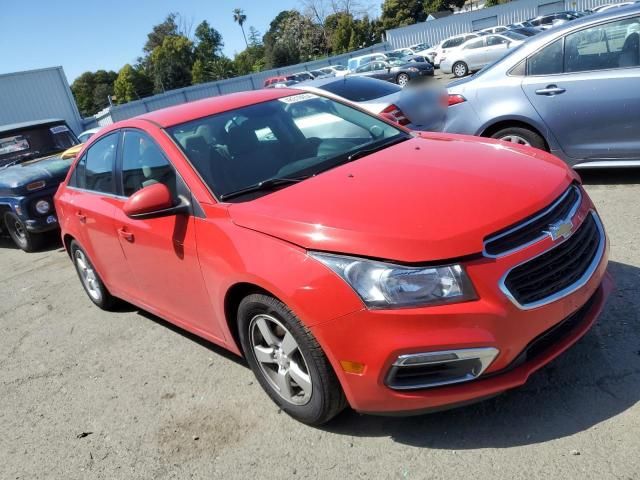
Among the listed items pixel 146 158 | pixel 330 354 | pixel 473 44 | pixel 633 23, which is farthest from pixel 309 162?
pixel 473 44

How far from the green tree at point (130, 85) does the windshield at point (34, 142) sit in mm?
66140

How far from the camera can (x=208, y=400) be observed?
339 centimetres

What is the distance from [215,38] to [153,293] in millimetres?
97184

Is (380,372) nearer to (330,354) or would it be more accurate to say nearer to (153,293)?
(330,354)

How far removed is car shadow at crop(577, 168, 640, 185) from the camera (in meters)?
5.61

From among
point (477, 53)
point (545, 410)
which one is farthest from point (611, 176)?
point (477, 53)

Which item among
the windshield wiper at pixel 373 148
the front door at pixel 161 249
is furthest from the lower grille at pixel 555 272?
the front door at pixel 161 249

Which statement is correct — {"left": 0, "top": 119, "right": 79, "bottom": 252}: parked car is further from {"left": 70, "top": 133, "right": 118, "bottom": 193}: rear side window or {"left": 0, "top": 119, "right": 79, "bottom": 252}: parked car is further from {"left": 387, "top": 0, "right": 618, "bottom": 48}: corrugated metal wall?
{"left": 387, "top": 0, "right": 618, "bottom": 48}: corrugated metal wall

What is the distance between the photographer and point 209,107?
385 cm

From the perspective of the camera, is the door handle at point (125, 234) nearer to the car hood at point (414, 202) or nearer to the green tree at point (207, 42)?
the car hood at point (414, 202)

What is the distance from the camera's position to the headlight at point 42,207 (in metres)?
7.87

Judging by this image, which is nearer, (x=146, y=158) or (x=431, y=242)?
(x=431, y=242)

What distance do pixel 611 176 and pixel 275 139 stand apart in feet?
13.1

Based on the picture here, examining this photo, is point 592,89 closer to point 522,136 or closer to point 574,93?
point 574,93
